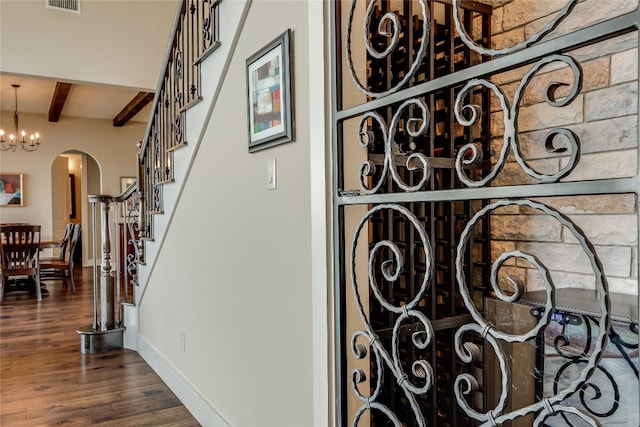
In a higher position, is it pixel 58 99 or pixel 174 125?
pixel 58 99

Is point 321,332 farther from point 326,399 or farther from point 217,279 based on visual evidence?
point 217,279

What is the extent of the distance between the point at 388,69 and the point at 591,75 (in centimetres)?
62

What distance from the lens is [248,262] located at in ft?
6.24

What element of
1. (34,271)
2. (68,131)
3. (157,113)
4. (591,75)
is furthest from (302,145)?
(68,131)

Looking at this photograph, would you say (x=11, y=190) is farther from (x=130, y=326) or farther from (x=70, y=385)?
(x=70, y=385)

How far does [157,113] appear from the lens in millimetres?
3271

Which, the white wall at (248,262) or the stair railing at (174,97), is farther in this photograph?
the stair railing at (174,97)

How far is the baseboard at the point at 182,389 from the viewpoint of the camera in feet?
7.37

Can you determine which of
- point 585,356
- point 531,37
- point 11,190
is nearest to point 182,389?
point 585,356

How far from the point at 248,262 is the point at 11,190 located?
7.83m

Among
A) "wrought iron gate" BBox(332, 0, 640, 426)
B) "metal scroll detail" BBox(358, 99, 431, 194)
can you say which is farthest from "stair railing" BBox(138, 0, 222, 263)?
"metal scroll detail" BBox(358, 99, 431, 194)

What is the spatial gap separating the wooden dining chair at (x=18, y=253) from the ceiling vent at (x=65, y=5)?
8.68ft

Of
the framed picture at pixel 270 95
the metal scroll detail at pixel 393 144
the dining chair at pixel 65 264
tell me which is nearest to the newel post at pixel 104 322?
the framed picture at pixel 270 95

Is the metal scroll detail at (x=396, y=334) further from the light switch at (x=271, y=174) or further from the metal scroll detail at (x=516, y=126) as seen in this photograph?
the light switch at (x=271, y=174)
